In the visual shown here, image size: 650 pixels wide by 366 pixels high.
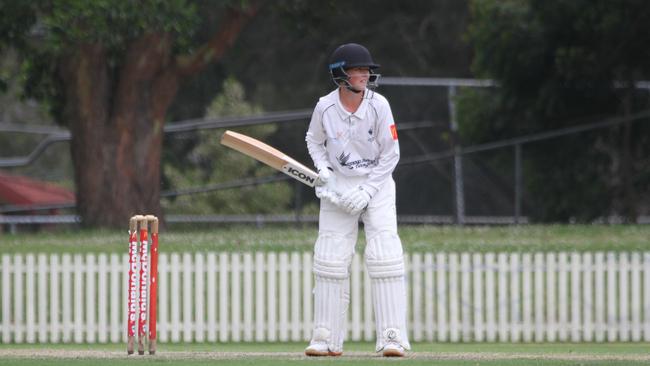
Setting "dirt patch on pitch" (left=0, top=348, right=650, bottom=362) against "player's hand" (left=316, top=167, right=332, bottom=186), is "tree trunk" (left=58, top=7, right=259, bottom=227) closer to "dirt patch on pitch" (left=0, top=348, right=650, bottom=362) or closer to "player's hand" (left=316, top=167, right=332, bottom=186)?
"dirt patch on pitch" (left=0, top=348, right=650, bottom=362)

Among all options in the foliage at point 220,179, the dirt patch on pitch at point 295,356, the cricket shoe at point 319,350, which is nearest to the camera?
the dirt patch on pitch at point 295,356

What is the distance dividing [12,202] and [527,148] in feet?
28.5

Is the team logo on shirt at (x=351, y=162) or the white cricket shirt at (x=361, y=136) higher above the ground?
the white cricket shirt at (x=361, y=136)

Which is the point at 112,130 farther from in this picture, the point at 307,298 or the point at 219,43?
the point at 307,298

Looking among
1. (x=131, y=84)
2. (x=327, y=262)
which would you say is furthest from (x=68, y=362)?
(x=131, y=84)

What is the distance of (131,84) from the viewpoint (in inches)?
737

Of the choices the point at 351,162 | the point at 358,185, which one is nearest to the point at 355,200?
the point at 358,185

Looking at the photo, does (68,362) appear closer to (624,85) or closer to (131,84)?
(131,84)

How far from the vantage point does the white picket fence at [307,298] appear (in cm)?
1348

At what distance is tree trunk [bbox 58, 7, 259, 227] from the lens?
61.0 ft

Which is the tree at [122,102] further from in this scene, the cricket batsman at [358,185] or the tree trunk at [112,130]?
the cricket batsman at [358,185]

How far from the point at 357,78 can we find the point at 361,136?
1.19ft

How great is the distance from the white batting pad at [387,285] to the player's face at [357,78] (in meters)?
0.93

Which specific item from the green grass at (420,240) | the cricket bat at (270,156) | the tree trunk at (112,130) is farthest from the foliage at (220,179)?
the cricket bat at (270,156)
